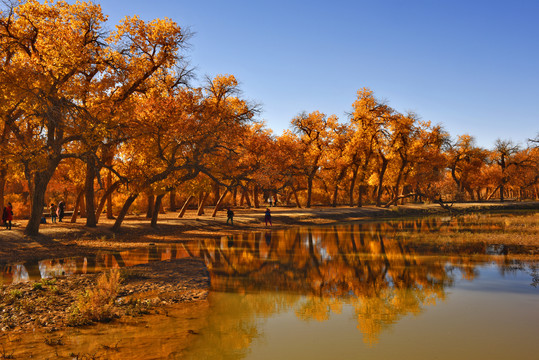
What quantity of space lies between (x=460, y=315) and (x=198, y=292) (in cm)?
760

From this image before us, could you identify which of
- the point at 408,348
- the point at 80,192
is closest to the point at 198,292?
the point at 408,348

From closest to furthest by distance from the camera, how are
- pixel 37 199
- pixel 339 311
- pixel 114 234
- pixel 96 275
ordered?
pixel 339 311 < pixel 96 275 < pixel 37 199 < pixel 114 234

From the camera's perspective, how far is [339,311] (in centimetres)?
1122

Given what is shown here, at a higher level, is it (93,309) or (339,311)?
(93,309)

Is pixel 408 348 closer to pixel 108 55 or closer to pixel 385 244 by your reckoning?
pixel 385 244

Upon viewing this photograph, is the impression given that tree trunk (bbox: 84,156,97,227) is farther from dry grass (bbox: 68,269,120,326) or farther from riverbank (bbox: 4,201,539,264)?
dry grass (bbox: 68,269,120,326)

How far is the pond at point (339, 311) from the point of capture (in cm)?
852

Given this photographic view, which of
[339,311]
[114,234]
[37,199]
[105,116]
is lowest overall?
[339,311]

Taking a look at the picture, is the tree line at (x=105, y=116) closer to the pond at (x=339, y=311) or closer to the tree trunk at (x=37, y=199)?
the tree trunk at (x=37, y=199)

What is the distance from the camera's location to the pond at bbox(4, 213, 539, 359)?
28.0 feet

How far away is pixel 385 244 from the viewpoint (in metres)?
25.0

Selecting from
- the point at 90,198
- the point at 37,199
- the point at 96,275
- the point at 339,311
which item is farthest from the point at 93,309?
the point at 90,198

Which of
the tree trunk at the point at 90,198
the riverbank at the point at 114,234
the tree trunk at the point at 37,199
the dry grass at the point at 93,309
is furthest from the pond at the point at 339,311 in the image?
the tree trunk at the point at 90,198

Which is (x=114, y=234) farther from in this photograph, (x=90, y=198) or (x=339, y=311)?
(x=339, y=311)
